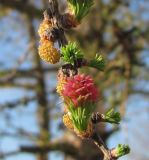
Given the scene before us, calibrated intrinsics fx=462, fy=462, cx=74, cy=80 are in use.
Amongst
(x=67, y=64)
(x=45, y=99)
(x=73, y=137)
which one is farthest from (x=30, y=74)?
(x=67, y=64)

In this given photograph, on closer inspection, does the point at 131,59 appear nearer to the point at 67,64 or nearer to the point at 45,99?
the point at 45,99

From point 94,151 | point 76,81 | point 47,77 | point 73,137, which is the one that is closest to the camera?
point 76,81

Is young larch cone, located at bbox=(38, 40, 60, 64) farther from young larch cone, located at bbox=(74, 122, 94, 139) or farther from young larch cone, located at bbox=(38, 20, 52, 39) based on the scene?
young larch cone, located at bbox=(74, 122, 94, 139)

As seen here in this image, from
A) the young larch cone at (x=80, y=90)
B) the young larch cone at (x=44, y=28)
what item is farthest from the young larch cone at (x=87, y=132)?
the young larch cone at (x=44, y=28)

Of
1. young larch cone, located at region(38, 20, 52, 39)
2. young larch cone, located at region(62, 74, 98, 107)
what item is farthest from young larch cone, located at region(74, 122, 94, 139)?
young larch cone, located at region(38, 20, 52, 39)

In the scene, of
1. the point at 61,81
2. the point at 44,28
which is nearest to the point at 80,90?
the point at 61,81
